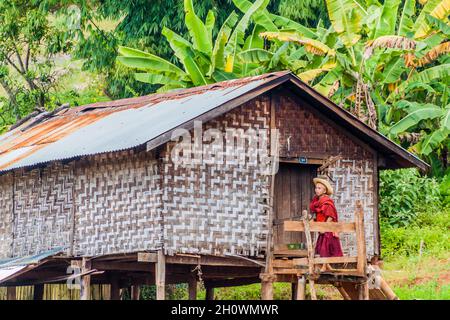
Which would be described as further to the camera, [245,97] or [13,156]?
[13,156]

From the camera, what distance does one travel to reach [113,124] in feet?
54.2

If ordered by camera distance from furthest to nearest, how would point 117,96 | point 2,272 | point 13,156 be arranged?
point 117,96 < point 13,156 < point 2,272

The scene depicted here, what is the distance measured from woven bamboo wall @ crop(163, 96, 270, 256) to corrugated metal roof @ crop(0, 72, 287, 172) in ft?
1.42

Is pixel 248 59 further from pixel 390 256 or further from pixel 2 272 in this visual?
pixel 2 272

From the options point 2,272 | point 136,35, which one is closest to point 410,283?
point 2,272

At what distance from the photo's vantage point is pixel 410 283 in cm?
1830

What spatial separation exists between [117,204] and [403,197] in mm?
7019

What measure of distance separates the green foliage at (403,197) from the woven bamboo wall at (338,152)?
4.62 m

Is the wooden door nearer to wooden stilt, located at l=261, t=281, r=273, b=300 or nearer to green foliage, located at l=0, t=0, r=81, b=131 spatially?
wooden stilt, located at l=261, t=281, r=273, b=300

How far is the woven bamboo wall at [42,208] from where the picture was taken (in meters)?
16.5

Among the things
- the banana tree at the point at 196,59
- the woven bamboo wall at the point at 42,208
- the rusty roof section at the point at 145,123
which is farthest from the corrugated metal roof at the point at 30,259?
the banana tree at the point at 196,59

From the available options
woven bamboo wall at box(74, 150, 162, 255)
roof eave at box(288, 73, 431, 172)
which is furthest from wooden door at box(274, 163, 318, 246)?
woven bamboo wall at box(74, 150, 162, 255)

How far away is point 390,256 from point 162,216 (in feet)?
20.7

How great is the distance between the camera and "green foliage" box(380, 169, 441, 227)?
2100cm
